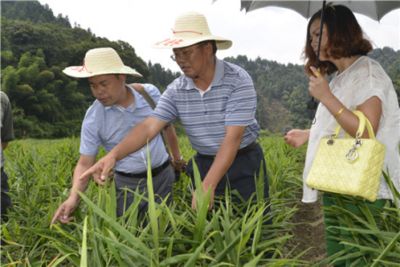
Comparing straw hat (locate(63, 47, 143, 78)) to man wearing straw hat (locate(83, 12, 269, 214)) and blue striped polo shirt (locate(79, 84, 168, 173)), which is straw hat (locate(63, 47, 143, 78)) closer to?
blue striped polo shirt (locate(79, 84, 168, 173))

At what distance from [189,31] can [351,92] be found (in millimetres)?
860

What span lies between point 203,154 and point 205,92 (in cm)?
39

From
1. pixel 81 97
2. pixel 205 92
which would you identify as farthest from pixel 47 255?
pixel 81 97

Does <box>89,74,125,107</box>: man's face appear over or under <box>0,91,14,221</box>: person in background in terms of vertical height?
over

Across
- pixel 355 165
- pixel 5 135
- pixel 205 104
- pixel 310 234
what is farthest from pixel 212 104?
pixel 310 234

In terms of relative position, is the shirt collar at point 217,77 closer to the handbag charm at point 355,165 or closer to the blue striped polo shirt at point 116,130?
the blue striped polo shirt at point 116,130

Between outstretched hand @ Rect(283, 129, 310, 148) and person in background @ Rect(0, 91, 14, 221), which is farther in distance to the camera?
person in background @ Rect(0, 91, 14, 221)

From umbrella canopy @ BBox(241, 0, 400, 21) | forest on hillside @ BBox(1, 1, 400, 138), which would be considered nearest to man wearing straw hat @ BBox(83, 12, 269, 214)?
umbrella canopy @ BBox(241, 0, 400, 21)

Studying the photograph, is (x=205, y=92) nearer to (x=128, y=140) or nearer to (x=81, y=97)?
(x=128, y=140)

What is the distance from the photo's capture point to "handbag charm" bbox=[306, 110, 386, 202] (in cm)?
130

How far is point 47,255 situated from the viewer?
171 centimetres

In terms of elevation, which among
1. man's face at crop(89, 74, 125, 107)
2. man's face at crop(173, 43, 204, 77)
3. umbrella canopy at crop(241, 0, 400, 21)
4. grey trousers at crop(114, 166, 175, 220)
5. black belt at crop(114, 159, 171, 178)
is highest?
umbrella canopy at crop(241, 0, 400, 21)

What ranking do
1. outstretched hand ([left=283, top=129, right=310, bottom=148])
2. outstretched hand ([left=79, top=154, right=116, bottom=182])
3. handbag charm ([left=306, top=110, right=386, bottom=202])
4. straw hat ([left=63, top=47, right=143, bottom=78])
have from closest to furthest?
handbag charm ([left=306, top=110, right=386, bottom=202]) → outstretched hand ([left=79, top=154, right=116, bottom=182]) → outstretched hand ([left=283, top=129, right=310, bottom=148]) → straw hat ([left=63, top=47, right=143, bottom=78])

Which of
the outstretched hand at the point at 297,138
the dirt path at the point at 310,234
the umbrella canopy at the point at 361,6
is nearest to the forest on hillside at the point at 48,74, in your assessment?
the dirt path at the point at 310,234
